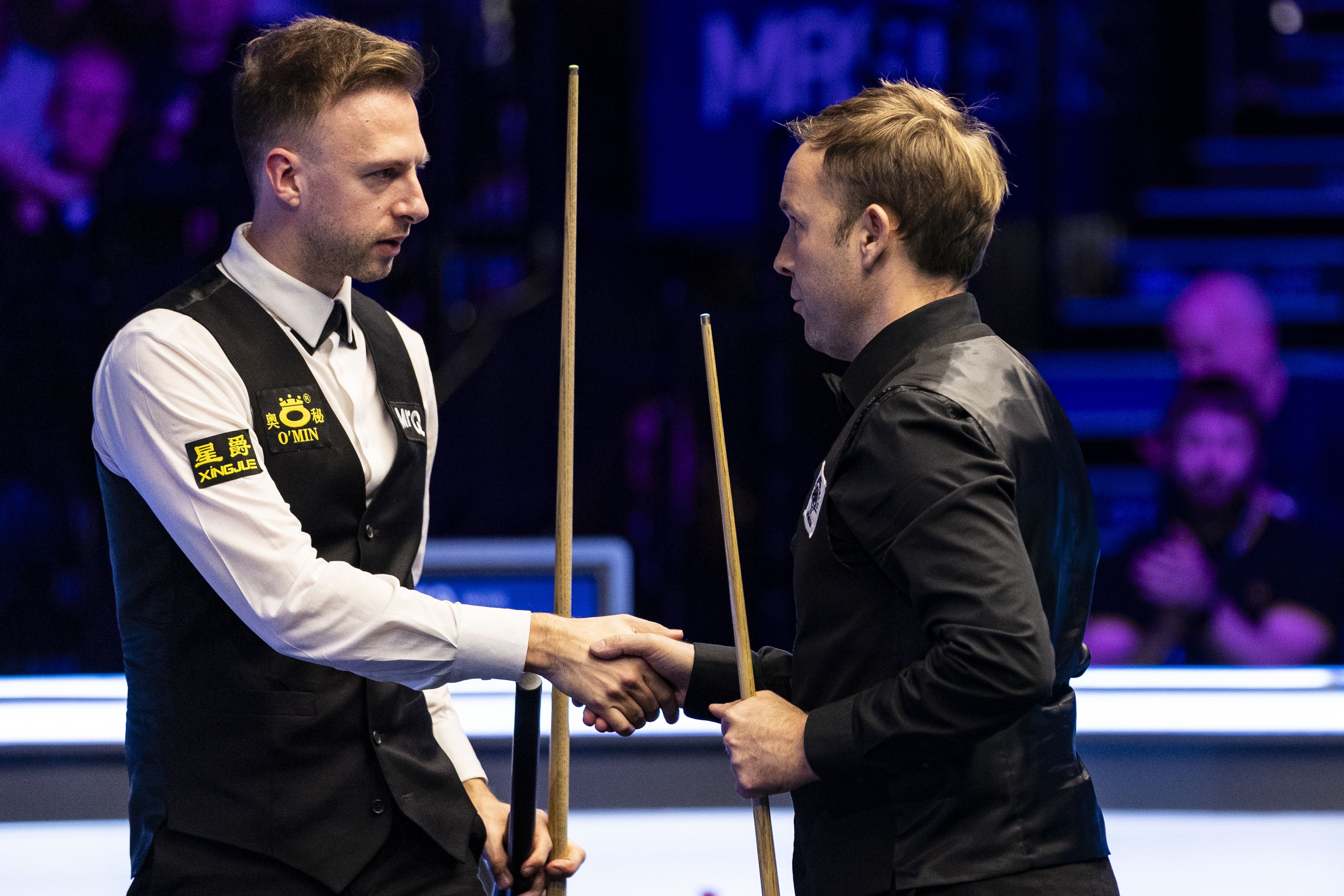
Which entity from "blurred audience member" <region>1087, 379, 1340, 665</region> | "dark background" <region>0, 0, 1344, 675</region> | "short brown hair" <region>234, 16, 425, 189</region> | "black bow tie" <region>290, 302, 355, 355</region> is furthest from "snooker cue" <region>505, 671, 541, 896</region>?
"blurred audience member" <region>1087, 379, 1340, 665</region>

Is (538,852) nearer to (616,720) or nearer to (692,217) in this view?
(616,720)

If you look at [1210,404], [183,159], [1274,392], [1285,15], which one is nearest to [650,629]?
[1210,404]

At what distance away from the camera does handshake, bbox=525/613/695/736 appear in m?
1.73

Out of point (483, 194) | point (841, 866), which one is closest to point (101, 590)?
point (483, 194)

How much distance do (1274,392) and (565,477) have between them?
12.5 ft

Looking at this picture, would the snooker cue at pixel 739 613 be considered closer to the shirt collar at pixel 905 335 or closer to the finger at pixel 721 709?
the finger at pixel 721 709

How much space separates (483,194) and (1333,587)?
3.26m

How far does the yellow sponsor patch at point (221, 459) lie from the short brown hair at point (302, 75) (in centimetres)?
43

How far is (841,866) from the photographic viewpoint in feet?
4.67

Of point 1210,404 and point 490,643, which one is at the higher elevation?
point 490,643

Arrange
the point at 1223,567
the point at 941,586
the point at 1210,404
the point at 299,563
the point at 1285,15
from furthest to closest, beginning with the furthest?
the point at 1285,15 → the point at 1210,404 → the point at 1223,567 → the point at 299,563 → the point at 941,586

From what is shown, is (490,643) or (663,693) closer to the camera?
(490,643)

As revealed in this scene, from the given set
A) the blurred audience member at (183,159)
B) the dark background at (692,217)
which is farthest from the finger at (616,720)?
the blurred audience member at (183,159)

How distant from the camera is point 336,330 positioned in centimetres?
181
